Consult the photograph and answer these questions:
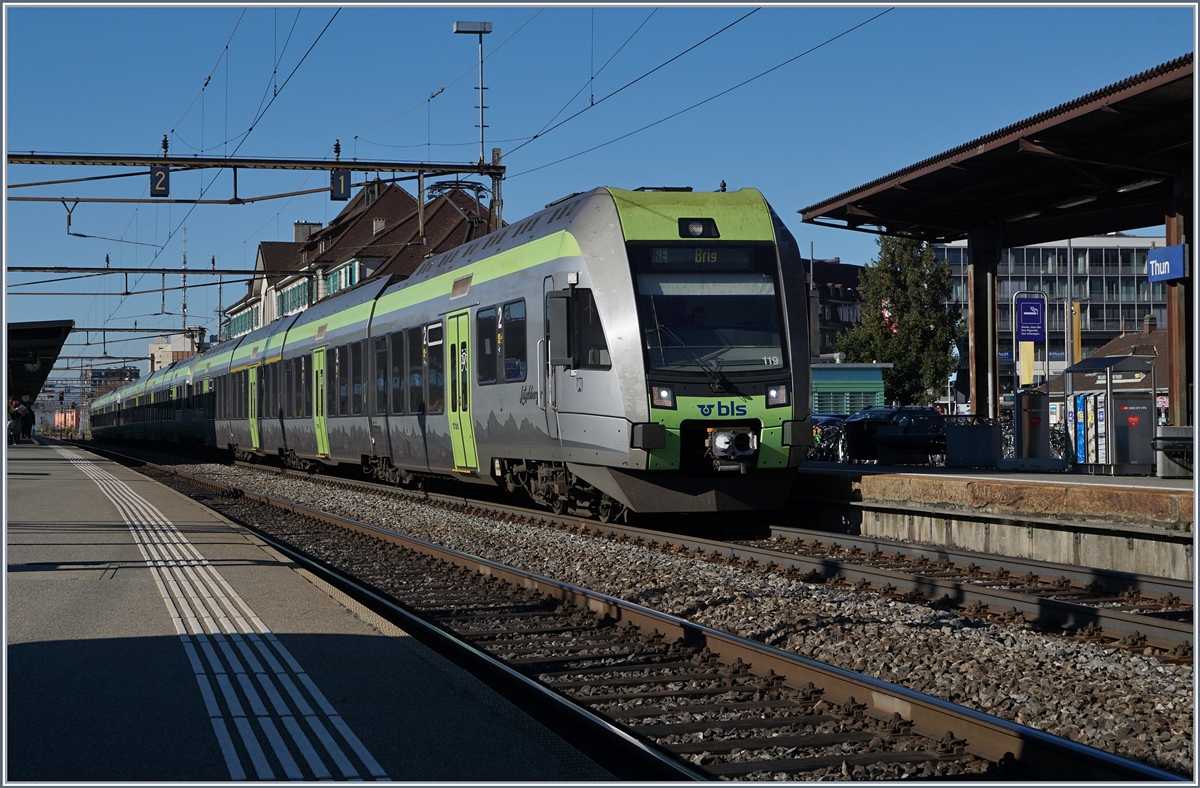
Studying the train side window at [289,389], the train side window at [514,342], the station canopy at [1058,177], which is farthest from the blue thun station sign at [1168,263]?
the train side window at [289,389]

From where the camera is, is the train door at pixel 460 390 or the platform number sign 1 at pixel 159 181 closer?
the train door at pixel 460 390

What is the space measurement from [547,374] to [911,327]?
38.3 m

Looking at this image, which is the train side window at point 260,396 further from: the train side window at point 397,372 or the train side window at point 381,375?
the train side window at point 397,372

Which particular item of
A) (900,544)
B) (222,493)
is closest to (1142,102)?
(900,544)

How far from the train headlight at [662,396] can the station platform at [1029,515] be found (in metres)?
3.49

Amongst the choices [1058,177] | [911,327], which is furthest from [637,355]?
[911,327]

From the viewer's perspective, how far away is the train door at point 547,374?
1348 cm

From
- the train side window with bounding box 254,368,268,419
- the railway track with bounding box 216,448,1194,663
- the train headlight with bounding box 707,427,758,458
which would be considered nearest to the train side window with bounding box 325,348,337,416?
the train side window with bounding box 254,368,268,419

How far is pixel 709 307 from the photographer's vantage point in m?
12.9

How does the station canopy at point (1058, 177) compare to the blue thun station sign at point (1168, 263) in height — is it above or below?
above

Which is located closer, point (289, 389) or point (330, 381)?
point (330, 381)

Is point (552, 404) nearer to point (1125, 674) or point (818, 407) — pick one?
point (1125, 674)

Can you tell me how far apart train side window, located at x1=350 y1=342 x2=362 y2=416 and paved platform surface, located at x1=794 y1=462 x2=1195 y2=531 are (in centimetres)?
885

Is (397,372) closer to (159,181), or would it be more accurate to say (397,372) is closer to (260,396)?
(159,181)
